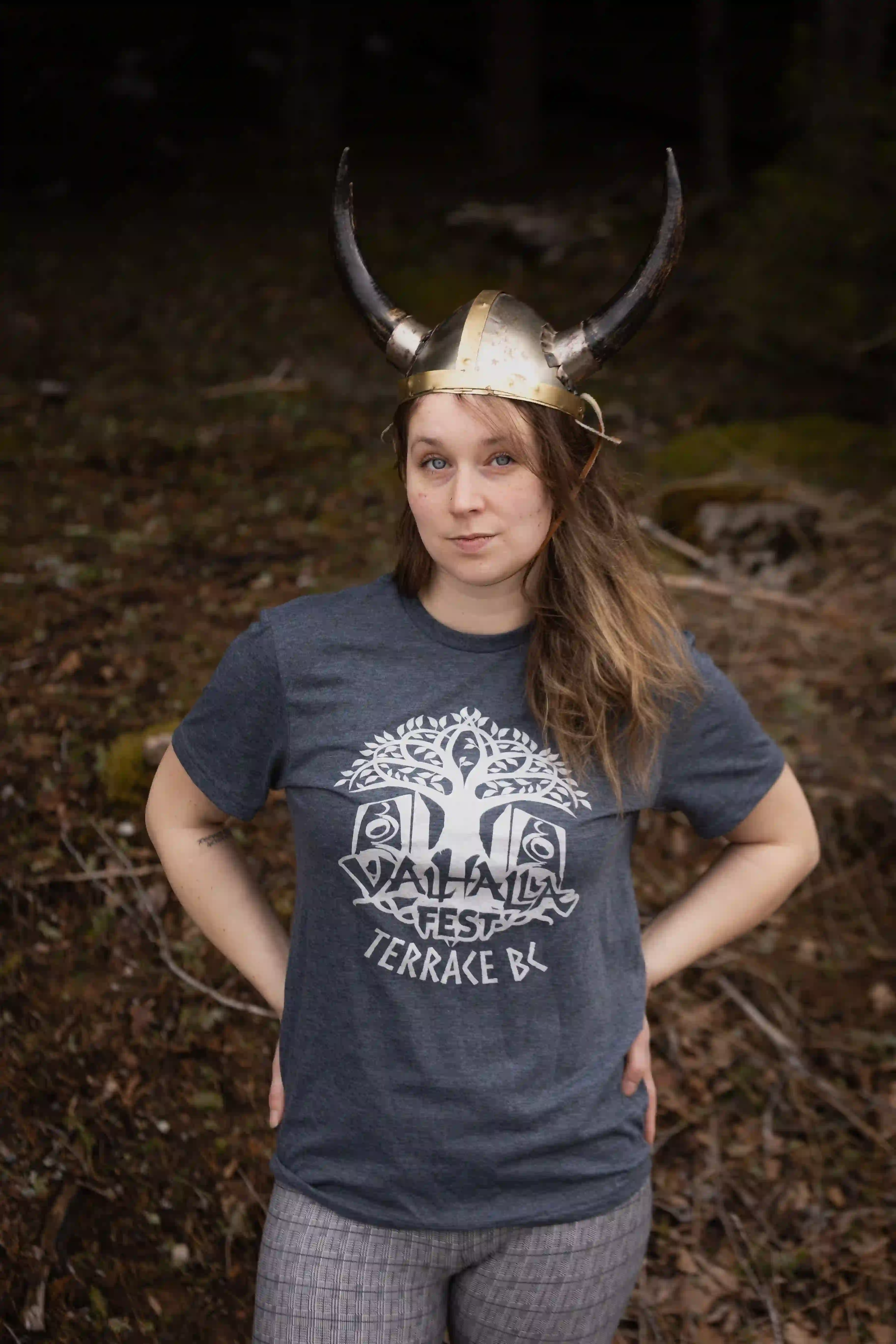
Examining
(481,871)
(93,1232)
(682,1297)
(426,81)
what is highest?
(426,81)

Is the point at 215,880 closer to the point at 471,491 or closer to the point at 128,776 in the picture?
the point at 471,491

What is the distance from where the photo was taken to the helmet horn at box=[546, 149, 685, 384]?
1.94 meters

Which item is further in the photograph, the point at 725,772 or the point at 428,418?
the point at 725,772

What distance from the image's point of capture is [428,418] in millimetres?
1901

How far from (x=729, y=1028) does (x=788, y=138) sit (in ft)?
31.4

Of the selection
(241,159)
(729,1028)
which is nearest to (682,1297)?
(729,1028)

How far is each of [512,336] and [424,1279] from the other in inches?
59.8

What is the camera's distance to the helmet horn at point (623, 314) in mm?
1937

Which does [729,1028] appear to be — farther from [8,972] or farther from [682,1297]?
[8,972]

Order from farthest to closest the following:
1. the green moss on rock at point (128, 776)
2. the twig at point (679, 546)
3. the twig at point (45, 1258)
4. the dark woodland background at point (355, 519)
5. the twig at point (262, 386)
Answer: the twig at point (262, 386) → the twig at point (679, 546) → the green moss on rock at point (128, 776) → the dark woodland background at point (355, 519) → the twig at point (45, 1258)

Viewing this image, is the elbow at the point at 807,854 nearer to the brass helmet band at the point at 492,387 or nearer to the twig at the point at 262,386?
the brass helmet band at the point at 492,387

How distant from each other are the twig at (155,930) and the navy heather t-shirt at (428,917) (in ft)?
4.87

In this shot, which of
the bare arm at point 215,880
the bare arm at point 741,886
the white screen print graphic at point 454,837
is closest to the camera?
the white screen print graphic at point 454,837

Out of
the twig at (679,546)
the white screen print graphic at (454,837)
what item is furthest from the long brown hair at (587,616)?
the twig at (679,546)
